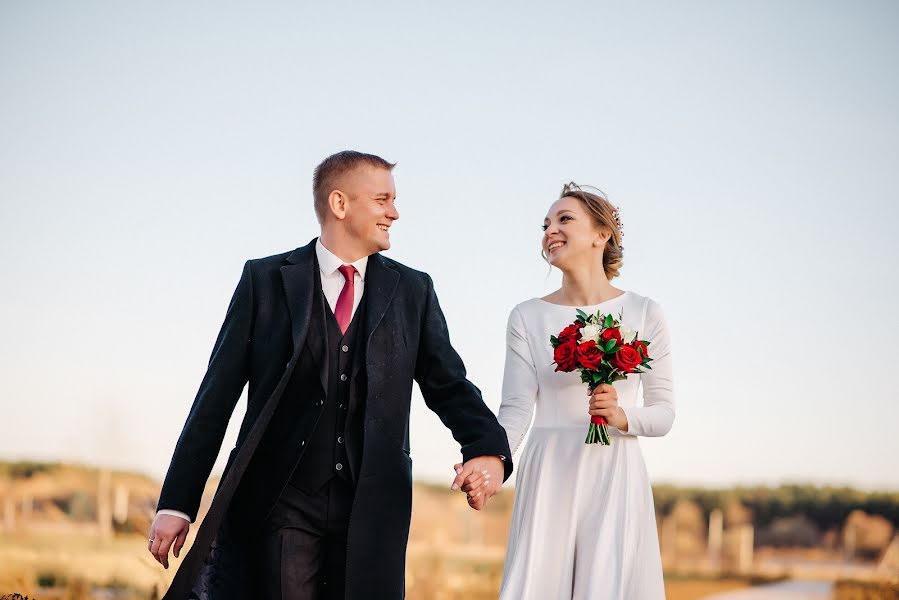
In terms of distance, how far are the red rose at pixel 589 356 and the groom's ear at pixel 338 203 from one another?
1.50 m

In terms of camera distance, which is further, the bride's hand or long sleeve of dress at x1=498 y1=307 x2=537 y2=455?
long sleeve of dress at x1=498 y1=307 x2=537 y2=455

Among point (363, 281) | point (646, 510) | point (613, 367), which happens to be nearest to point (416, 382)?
point (363, 281)

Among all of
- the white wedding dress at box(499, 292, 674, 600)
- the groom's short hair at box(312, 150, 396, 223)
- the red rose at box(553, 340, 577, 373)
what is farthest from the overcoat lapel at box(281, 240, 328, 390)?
the white wedding dress at box(499, 292, 674, 600)

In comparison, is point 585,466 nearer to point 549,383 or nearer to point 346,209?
point 549,383

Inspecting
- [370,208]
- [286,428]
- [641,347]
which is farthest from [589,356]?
[286,428]

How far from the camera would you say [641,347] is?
5.50 metres

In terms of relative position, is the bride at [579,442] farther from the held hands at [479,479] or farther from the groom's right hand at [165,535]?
the groom's right hand at [165,535]

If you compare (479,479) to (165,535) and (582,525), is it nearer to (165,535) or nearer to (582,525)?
(165,535)

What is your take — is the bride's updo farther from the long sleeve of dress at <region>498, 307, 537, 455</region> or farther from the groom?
the groom

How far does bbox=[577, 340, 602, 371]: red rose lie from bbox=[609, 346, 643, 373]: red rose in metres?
0.08

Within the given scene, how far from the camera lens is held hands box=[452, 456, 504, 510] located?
13.7ft

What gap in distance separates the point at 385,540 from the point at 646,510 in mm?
1879

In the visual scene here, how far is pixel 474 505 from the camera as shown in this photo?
4152 millimetres

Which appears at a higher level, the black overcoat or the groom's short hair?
the groom's short hair
